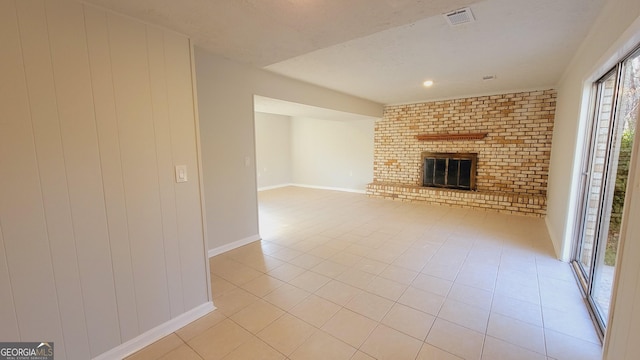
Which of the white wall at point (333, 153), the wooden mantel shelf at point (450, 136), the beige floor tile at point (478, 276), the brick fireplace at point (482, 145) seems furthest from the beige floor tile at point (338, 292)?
the white wall at point (333, 153)

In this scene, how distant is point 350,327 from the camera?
191 centimetres

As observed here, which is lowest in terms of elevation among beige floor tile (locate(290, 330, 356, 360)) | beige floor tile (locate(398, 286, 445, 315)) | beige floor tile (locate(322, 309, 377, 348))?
beige floor tile (locate(290, 330, 356, 360))

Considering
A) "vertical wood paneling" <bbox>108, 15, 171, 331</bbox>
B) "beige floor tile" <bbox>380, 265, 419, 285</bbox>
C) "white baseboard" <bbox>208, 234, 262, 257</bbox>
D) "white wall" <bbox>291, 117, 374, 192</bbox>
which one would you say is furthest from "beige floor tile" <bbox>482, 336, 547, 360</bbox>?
"white wall" <bbox>291, 117, 374, 192</bbox>

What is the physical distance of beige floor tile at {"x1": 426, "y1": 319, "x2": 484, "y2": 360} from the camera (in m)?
1.67

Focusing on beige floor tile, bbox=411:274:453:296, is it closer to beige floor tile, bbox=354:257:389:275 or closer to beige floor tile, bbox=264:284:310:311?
beige floor tile, bbox=354:257:389:275

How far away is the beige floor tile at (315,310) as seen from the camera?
2.01 metres

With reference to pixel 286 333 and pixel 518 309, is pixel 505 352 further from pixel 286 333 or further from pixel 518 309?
pixel 286 333

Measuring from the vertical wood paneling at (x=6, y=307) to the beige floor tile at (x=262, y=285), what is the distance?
1450mm

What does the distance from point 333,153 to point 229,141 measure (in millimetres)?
4647

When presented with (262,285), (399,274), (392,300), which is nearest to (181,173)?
(262,285)

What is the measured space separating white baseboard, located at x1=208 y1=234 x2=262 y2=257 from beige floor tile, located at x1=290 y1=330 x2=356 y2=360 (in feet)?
5.95

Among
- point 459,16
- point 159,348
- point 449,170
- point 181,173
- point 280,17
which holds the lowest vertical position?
point 159,348

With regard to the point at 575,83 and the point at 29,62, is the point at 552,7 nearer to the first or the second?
the point at 575,83

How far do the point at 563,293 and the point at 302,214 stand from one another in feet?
12.2
